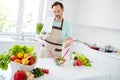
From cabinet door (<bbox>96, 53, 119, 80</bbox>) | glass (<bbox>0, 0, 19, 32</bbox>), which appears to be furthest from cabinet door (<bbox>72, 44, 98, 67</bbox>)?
glass (<bbox>0, 0, 19, 32</bbox>)

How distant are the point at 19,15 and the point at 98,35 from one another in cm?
175

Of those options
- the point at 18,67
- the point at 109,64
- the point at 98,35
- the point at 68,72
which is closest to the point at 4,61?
the point at 18,67

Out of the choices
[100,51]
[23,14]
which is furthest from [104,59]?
[23,14]

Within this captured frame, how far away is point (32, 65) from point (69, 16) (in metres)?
2.86

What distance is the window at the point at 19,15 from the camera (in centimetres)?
366

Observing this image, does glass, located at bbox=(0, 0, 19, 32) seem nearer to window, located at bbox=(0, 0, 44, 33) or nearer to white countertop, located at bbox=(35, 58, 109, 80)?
window, located at bbox=(0, 0, 44, 33)

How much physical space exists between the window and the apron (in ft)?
4.89

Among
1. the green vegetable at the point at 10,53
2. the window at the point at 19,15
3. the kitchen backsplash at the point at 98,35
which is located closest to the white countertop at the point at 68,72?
the green vegetable at the point at 10,53

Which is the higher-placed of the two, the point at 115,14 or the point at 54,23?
the point at 115,14

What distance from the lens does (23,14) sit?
12.5ft

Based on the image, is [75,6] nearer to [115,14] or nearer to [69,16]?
[69,16]

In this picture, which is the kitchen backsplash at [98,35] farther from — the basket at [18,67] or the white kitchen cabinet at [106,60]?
the basket at [18,67]

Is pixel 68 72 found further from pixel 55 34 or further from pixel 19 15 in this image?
pixel 19 15

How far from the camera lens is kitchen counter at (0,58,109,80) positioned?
1.59 meters
